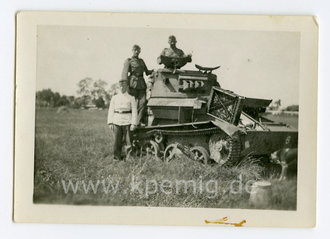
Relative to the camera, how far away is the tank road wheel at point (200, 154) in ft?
14.6

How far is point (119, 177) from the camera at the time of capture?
439 centimetres

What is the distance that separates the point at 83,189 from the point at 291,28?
9.96 feet

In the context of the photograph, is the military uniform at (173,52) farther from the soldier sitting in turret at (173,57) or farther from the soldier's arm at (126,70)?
the soldier's arm at (126,70)

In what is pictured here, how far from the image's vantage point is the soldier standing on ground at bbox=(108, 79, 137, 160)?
4.48m

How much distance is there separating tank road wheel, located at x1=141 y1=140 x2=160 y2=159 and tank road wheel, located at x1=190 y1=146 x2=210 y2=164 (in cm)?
42

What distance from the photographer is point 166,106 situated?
4.64 m

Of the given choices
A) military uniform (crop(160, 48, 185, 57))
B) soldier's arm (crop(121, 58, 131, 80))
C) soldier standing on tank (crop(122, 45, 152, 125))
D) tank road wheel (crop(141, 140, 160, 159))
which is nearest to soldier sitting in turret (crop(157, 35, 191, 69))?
military uniform (crop(160, 48, 185, 57))

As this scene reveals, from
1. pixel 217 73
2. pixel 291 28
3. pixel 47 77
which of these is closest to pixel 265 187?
pixel 217 73

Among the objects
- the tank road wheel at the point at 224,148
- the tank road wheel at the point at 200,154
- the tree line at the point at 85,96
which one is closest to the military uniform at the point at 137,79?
the tree line at the point at 85,96

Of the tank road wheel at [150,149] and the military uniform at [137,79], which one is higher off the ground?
the military uniform at [137,79]

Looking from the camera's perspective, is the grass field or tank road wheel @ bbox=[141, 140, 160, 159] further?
tank road wheel @ bbox=[141, 140, 160, 159]

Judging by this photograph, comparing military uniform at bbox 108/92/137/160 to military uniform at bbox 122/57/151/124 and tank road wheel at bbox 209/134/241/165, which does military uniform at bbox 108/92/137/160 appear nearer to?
military uniform at bbox 122/57/151/124

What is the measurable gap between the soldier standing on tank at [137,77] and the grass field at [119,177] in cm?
58

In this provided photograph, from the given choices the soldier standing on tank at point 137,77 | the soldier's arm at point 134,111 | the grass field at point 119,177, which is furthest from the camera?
the soldier's arm at point 134,111
